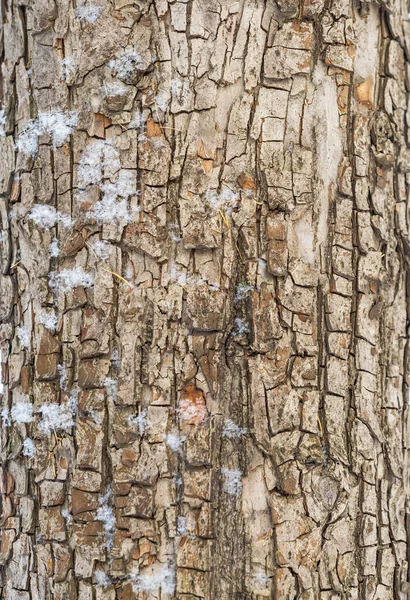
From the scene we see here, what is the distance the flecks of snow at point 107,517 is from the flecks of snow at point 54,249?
1.59 ft

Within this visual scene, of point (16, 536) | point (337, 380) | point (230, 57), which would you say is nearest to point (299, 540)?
point (337, 380)

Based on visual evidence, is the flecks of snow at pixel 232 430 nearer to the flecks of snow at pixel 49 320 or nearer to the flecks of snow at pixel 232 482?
the flecks of snow at pixel 232 482

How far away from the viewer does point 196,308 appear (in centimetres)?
132

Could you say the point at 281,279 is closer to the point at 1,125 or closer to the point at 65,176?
the point at 65,176

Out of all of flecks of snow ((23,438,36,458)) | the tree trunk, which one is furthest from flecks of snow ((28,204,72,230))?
flecks of snow ((23,438,36,458))

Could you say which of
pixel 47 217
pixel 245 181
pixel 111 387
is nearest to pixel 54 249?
pixel 47 217

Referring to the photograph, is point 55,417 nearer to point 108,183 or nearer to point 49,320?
point 49,320

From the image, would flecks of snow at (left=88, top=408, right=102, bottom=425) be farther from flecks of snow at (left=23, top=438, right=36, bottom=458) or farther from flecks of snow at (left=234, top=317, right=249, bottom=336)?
flecks of snow at (left=234, top=317, right=249, bottom=336)

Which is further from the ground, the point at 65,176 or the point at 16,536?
the point at 65,176

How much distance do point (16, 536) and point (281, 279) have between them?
2.55ft

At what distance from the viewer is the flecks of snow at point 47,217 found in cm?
137

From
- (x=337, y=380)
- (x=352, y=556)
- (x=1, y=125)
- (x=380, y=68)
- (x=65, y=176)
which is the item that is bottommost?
(x=352, y=556)

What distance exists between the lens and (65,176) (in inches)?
53.9

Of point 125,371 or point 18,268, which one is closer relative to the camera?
point 125,371
